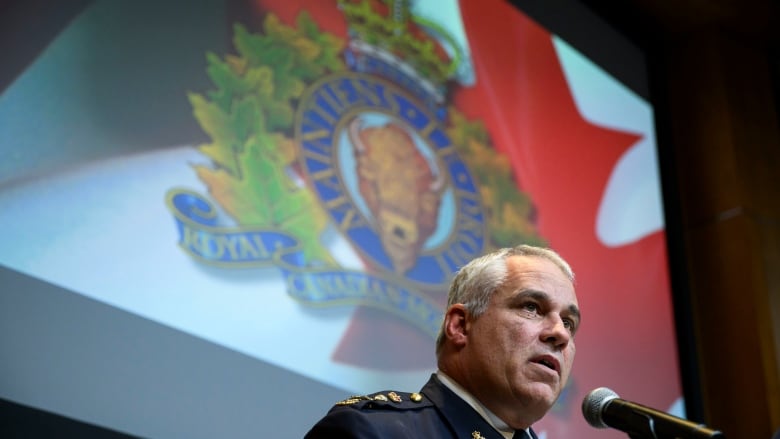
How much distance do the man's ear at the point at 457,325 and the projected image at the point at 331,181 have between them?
3.31 ft

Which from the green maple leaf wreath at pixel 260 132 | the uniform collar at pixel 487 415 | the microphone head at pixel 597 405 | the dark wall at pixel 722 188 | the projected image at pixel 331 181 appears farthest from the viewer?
the dark wall at pixel 722 188

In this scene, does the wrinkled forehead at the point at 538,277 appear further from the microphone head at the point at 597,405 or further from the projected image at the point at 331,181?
the projected image at the point at 331,181

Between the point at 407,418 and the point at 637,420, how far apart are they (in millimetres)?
600

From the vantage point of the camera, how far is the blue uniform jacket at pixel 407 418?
2.36m

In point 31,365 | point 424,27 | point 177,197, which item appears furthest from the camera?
point 424,27

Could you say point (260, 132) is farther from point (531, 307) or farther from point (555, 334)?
point (555, 334)

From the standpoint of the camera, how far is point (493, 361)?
8.58 feet

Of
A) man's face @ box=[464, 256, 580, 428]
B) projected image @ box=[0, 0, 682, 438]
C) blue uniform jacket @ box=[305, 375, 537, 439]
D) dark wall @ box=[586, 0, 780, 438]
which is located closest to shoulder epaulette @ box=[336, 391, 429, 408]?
blue uniform jacket @ box=[305, 375, 537, 439]

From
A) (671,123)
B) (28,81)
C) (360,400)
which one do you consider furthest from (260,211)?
(671,123)

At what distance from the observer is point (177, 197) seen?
11.7 feet

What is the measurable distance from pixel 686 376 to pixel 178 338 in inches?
120

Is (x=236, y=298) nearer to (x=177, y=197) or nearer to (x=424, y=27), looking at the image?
(x=177, y=197)

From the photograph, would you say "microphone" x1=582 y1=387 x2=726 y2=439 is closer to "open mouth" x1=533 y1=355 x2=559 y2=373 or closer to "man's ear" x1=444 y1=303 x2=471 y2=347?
"open mouth" x1=533 y1=355 x2=559 y2=373

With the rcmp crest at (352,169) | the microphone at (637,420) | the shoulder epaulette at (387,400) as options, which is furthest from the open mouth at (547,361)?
the rcmp crest at (352,169)
